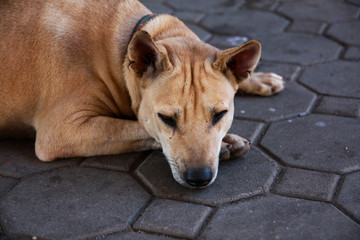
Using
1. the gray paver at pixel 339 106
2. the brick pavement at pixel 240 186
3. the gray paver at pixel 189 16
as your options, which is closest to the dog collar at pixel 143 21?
the brick pavement at pixel 240 186

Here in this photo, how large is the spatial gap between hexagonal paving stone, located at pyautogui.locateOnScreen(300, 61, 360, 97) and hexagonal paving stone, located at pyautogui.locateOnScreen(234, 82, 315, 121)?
7.2 inches

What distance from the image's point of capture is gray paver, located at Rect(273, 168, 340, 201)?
3162mm

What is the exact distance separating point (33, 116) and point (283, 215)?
206 cm

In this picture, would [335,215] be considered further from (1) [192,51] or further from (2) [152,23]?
(2) [152,23]

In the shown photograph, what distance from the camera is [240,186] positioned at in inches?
128

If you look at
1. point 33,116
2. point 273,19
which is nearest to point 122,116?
point 33,116

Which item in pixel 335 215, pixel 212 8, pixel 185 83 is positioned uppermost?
pixel 185 83

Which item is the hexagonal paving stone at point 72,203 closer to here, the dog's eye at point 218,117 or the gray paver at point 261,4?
the dog's eye at point 218,117

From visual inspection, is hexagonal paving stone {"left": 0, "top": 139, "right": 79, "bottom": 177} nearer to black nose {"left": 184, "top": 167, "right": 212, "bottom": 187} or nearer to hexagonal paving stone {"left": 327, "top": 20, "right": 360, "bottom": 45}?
black nose {"left": 184, "top": 167, "right": 212, "bottom": 187}

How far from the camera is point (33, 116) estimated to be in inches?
151

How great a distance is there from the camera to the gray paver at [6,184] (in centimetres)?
329

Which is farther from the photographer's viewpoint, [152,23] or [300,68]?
[300,68]

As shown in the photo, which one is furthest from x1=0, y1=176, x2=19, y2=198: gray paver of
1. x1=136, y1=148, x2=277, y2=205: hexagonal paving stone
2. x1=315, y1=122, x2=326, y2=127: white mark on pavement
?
x1=315, y1=122, x2=326, y2=127: white mark on pavement

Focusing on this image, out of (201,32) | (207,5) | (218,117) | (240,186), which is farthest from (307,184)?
(207,5)
